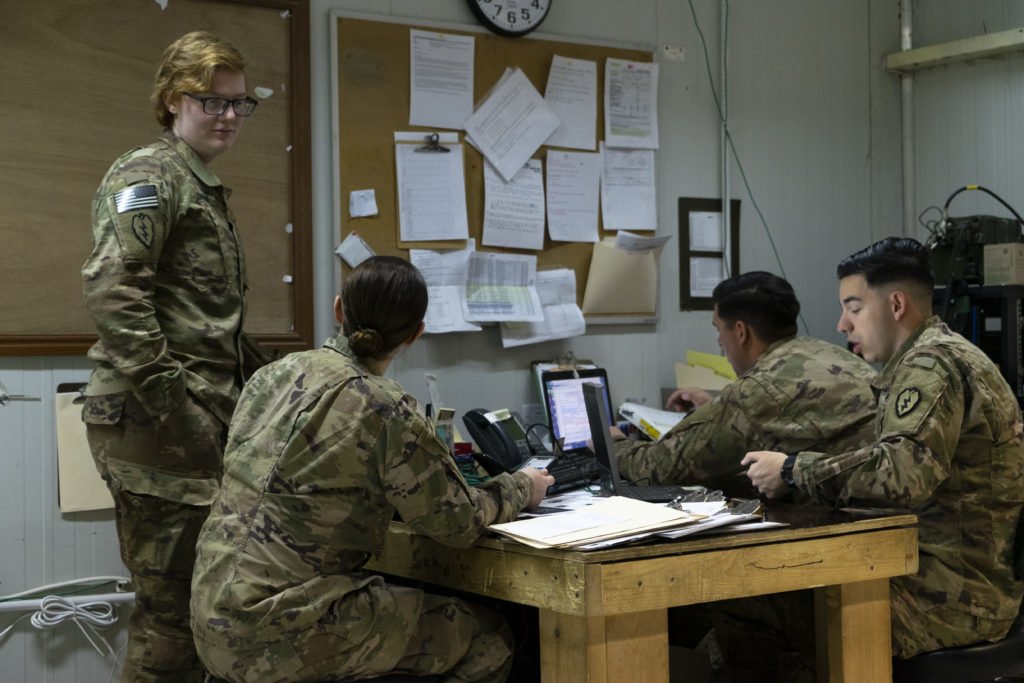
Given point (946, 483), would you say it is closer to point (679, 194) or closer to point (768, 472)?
point (768, 472)

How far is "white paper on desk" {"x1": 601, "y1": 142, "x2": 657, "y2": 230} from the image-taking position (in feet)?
12.9

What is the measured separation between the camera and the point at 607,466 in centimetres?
245

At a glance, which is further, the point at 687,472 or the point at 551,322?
the point at 551,322

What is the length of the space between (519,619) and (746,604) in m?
0.55

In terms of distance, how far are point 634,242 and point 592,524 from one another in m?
2.16

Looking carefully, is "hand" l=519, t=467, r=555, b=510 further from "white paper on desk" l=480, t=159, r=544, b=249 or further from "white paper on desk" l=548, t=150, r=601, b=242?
"white paper on desk" l=548, t=150, r=601, b=242

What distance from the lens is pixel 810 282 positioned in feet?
14.6

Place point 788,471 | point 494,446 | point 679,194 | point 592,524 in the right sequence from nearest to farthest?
point 592,524
point 788,471
point 494,446
point 679,194

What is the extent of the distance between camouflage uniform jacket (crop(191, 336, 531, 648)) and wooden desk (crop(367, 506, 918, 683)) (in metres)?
0.16

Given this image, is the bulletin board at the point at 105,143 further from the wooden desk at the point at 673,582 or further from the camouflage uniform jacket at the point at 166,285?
the wooden desk at the point at 673,582

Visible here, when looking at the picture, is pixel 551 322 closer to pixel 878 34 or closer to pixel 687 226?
pixel 687 226

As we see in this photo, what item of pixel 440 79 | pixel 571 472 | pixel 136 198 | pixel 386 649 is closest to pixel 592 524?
pixel 386 649

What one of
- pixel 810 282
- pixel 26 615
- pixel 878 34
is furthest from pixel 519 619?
pixel 878 34

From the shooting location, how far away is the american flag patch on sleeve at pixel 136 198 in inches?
94.8
